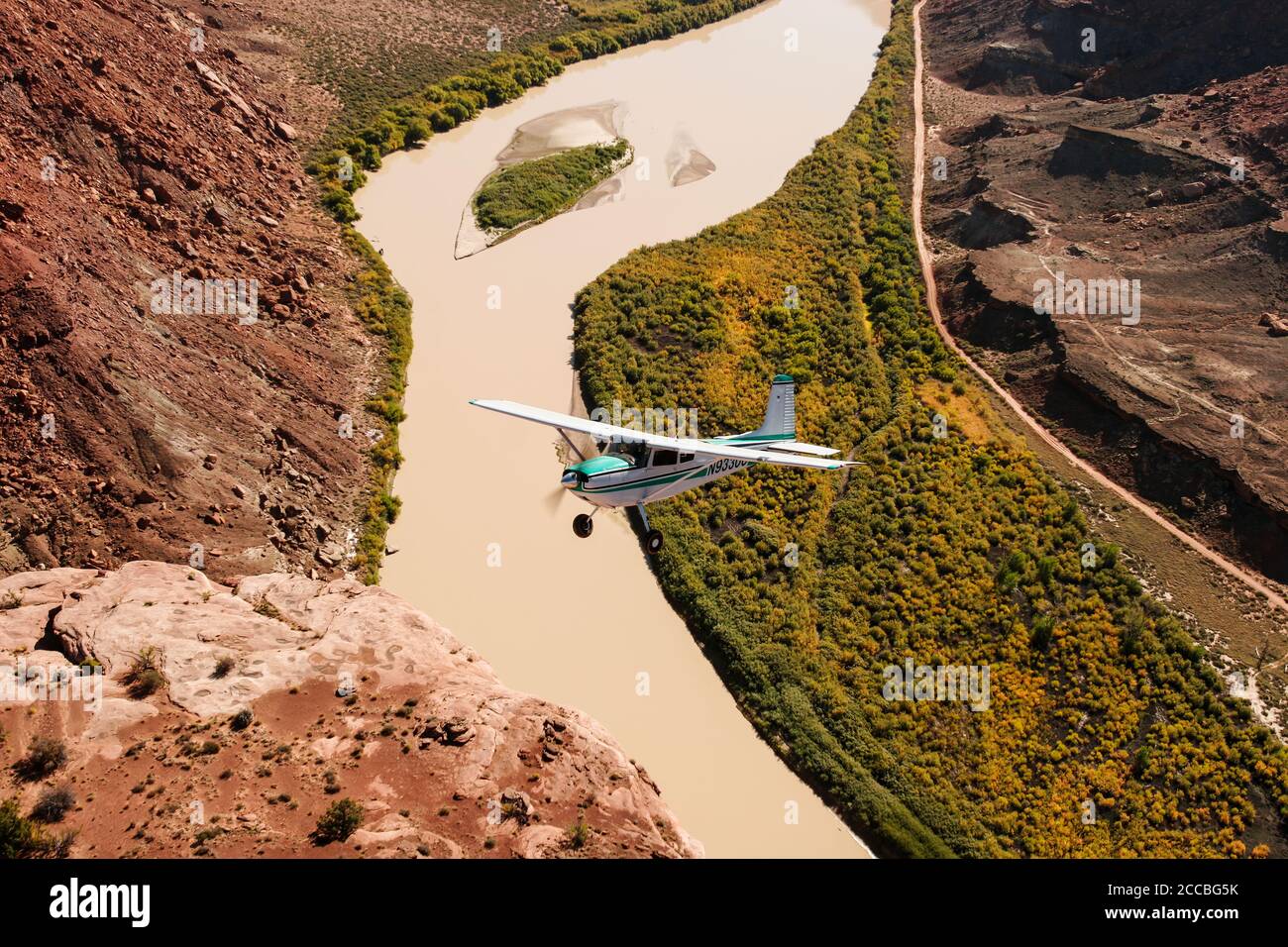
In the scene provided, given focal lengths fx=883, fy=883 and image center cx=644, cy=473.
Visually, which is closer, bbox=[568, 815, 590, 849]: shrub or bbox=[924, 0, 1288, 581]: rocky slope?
bbox=[568, 815, 590, 849]: shrub

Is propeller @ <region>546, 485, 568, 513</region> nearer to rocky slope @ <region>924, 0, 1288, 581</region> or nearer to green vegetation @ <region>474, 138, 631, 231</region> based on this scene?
rocky slope @ <region>924, 0, 1288, 581</region>

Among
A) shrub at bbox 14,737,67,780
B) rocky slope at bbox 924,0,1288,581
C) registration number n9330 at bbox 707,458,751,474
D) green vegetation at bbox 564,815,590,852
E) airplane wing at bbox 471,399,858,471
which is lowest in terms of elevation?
green vegetation at bbox 564,815,590,852

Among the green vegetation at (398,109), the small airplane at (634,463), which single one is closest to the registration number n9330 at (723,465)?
the small airplane at (634,463)

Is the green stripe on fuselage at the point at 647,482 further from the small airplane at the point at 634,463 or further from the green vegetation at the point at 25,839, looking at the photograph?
the green vegetation at the point at 25,839

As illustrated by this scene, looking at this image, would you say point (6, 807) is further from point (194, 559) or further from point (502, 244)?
point (502, 244)

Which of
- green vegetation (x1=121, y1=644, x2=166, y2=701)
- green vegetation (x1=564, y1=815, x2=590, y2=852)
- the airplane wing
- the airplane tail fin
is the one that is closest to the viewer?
green vegetation (x1=564, y1=815, x2=590, y2=852)

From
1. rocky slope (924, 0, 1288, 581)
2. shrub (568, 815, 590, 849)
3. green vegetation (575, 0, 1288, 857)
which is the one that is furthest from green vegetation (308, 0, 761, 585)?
rocky slope (924, 0, 1288, 581)

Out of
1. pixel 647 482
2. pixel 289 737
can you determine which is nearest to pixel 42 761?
pixel 289 737

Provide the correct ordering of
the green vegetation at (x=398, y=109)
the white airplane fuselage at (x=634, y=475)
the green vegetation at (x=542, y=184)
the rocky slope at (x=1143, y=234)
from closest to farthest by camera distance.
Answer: the white airplane fuselage at (x=634, y=475) → the green vegetation at (x=398, y=109) → the rocky slope at (x=1143, y=234) → the green vegetation at (x=542, y=184)
